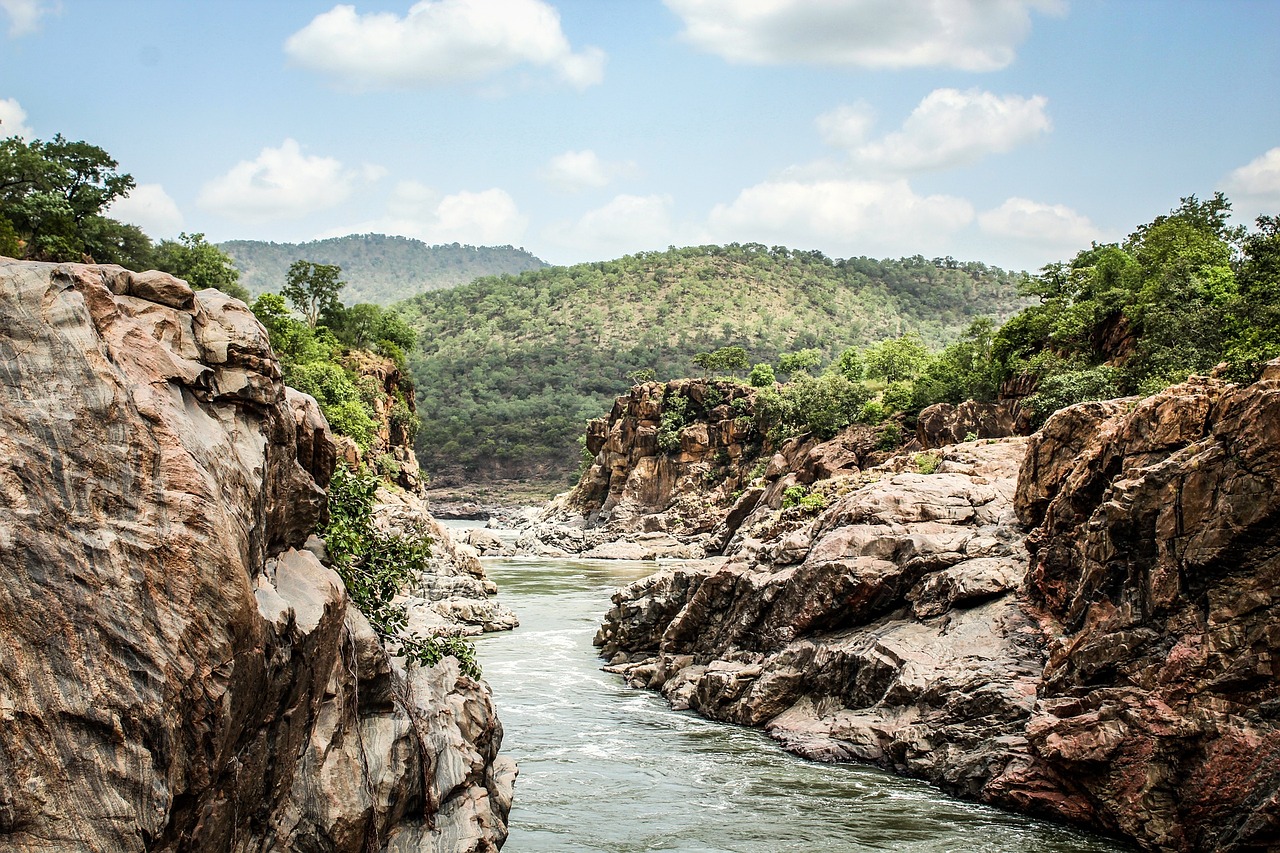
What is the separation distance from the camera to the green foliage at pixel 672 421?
85.8 meters

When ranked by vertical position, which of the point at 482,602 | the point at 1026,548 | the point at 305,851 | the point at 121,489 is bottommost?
the point at 482,602

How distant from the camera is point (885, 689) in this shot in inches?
796

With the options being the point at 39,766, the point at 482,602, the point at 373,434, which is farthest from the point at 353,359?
the point at 39,766

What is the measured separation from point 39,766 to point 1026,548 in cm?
1888

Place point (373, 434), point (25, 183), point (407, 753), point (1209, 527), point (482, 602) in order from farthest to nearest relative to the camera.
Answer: point (373, 434) → point (25, 183) → point (482, 602) → point (1209, 527) → point (407, 753)

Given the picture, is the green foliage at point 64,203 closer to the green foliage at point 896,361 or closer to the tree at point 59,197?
the tree at point 59,197

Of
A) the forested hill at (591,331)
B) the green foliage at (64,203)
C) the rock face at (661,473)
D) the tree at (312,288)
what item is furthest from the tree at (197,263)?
the forested hill at (591,331)

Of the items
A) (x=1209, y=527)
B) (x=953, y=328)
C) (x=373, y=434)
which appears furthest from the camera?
(x=953, y=328)

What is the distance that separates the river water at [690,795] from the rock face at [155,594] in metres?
6.92

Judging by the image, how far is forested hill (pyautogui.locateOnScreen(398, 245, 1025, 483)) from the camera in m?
137

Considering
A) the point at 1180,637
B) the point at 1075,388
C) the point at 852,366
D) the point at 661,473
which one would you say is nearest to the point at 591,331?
the point at 852,366

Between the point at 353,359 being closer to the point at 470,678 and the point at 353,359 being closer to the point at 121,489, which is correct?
the point at 470,678

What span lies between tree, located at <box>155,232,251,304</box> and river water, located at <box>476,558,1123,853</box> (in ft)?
122

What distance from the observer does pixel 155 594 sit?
7.29 meters
